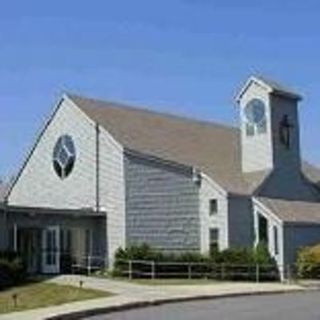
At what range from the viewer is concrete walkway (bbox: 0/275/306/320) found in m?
26.2

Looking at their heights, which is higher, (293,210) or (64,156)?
(64,156)

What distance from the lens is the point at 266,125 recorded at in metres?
50.0

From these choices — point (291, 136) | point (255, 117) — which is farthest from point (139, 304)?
point (291, 136)

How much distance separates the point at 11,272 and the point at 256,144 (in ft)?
54.6

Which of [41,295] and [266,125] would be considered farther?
[266,125]

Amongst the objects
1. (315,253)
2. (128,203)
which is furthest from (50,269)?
(315,253)

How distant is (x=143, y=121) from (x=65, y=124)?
14.9 ft

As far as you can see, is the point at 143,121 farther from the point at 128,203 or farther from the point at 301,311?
the point at 301,311

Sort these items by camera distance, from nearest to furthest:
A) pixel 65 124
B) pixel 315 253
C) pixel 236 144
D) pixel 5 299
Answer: pixel 5 299 → pixel 315 253 → pixel 65 124 → pixel 236 144

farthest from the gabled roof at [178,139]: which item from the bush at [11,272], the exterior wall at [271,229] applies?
the bush at [11,272]

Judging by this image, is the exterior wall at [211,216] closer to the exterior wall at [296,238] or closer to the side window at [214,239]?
the side window at [214,239]

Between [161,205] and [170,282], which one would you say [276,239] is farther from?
[170,282]

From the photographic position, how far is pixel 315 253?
44.5 m

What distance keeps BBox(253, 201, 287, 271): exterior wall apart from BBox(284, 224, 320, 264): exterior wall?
20 cm
